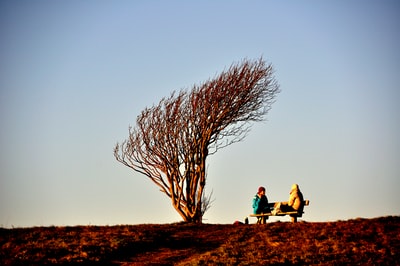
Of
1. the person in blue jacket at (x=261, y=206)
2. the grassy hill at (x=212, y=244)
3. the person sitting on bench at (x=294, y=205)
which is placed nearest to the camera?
the grassy hill at (x=212, y=244)

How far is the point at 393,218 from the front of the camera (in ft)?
65.5

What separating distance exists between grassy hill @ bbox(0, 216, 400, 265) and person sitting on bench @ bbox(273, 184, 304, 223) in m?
0.66

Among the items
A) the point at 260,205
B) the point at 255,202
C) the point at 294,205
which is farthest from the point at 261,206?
the point at 294,205

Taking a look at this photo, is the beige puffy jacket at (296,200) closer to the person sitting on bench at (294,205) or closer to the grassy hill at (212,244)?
the person sitting on bench at (294,205)

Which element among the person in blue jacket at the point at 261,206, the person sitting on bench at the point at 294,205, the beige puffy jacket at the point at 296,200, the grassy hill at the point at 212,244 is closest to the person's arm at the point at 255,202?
the person in blue jacket at the point at 261,206

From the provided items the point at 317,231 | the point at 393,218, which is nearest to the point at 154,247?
the point at 317,231

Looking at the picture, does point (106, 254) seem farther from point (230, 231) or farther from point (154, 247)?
point (230, 231)

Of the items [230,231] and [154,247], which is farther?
[230,231]

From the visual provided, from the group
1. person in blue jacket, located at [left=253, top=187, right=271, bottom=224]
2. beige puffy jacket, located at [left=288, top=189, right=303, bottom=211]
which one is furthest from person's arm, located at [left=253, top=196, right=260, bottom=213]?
beige puffy jacket, located at [left=288, top=189, right=303, bottom=211]

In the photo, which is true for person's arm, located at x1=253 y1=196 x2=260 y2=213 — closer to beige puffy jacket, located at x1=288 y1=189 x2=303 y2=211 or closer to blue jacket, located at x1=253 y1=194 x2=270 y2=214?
blue jacket, located at x1=253 y1=194 x2=270 y2=214

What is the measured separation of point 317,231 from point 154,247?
5.29 metres

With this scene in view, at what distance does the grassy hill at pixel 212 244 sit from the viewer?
16031 mm

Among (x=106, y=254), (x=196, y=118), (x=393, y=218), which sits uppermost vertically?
(x=196, y=118)

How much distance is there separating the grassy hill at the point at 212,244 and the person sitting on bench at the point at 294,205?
2.18ft
